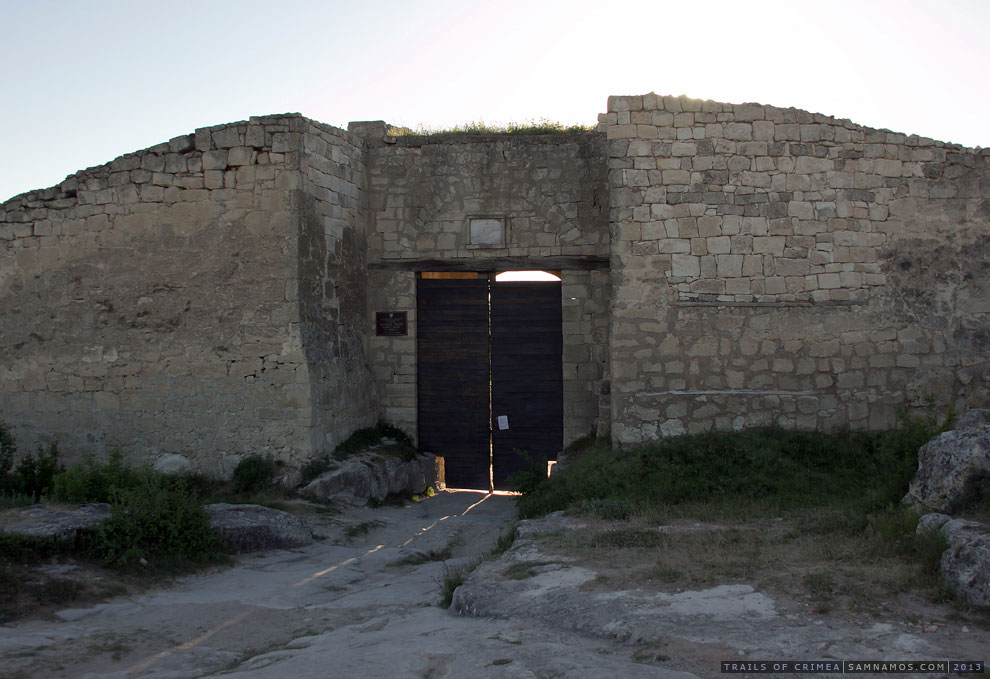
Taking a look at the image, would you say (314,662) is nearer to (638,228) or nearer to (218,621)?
(218,621)

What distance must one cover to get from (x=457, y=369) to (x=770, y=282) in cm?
414

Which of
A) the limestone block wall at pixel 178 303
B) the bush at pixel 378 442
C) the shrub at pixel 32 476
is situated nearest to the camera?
the shrub at pixel 32 476

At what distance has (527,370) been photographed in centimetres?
1059

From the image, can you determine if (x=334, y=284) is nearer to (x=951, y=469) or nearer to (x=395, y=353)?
(x=395, y=353)

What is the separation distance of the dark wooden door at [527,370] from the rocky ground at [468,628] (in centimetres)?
378

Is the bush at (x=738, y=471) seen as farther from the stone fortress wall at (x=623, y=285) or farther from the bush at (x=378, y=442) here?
the bush at (x=378, y=442)

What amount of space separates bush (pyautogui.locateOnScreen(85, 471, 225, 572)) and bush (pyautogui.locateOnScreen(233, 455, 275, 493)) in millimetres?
1840

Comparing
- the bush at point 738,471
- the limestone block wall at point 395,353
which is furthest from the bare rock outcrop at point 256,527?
the limestone block wall at point 395,353

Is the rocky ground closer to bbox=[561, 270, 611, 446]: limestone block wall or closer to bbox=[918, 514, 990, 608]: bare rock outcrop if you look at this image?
bbox=[918, 514, 990, 608]: bare rock outcrop

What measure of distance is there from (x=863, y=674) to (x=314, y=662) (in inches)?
106

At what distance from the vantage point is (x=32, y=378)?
31.2 feet

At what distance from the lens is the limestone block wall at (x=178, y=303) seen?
8.88 meters

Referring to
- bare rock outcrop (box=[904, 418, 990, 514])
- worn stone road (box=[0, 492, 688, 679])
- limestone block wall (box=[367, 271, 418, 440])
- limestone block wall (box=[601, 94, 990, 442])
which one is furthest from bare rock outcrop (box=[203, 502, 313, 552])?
bare rock outcrop (box=[904, 418, 990, 514])

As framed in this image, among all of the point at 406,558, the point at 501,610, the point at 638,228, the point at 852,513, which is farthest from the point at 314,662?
the point at 638,228
